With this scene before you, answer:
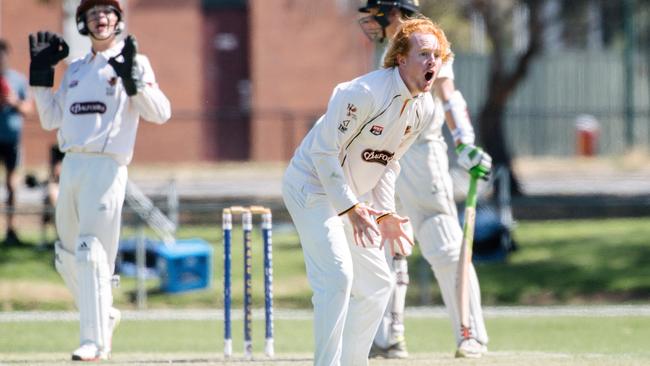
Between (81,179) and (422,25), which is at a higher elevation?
(422,25)

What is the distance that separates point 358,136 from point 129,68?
2354 mm

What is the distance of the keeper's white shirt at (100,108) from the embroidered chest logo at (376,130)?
2.42m

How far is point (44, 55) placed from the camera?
9.98 m

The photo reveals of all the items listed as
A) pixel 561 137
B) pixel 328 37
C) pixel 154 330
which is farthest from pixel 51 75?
pixel 561 137

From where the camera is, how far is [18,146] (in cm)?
1833

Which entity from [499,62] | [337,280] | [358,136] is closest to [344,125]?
[358,136]

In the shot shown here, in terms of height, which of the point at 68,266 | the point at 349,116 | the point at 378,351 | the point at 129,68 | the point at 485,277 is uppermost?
the point at 129,68

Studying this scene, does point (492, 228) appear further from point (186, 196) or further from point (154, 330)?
point (186, 196)

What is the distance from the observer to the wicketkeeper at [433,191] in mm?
9773

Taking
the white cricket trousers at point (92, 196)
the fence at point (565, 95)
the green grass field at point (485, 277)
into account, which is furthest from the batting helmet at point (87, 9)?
the fence at point (565, 95)

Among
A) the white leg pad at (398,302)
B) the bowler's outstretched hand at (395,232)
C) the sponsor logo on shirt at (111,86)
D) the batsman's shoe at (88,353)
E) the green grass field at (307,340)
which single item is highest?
the sponsor logo on shirt at (111,86)

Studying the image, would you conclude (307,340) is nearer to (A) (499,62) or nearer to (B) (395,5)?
(B) (395,5)

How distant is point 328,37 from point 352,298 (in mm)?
26410

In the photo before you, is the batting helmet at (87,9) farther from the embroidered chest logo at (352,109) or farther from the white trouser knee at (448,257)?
the embroidered chest logo at (352,109)
